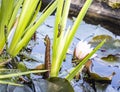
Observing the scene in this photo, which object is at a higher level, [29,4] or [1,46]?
[29,4]

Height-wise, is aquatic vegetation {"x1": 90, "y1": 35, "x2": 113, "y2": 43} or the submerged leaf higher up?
aquatic vegetation {"x1": 90, "y1": 35, "x2": 113, "y2": 43}

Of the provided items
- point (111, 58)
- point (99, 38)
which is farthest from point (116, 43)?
point (111, 58)

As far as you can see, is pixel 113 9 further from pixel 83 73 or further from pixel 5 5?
pixel 5 5

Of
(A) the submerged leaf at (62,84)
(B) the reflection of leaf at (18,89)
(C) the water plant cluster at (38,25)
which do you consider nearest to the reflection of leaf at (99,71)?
(C) the water plant cluster at (38,25)

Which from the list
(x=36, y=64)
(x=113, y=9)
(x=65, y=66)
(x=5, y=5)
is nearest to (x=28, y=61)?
(x=36, y=64)

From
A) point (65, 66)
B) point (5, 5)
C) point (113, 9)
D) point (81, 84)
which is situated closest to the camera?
point (5, 5)

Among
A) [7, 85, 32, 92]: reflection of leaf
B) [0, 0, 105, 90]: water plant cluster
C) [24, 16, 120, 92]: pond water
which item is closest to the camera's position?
[7, 85, 32, 92]: reflection of leaf

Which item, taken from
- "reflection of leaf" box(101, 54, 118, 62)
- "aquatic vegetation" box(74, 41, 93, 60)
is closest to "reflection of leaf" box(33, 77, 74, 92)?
"aquatic vegetation" box(74, 41, 93, 60)

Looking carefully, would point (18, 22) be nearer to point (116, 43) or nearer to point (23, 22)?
point (23, 22)

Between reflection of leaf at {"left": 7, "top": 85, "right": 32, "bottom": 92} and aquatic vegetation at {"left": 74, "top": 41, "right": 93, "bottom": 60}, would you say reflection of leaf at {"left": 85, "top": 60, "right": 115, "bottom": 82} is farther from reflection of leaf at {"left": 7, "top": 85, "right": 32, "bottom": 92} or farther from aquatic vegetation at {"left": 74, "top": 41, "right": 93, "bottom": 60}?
reflection of leaf at {"left": 7, "top": 85, "right": 32, "bottom": 92}
